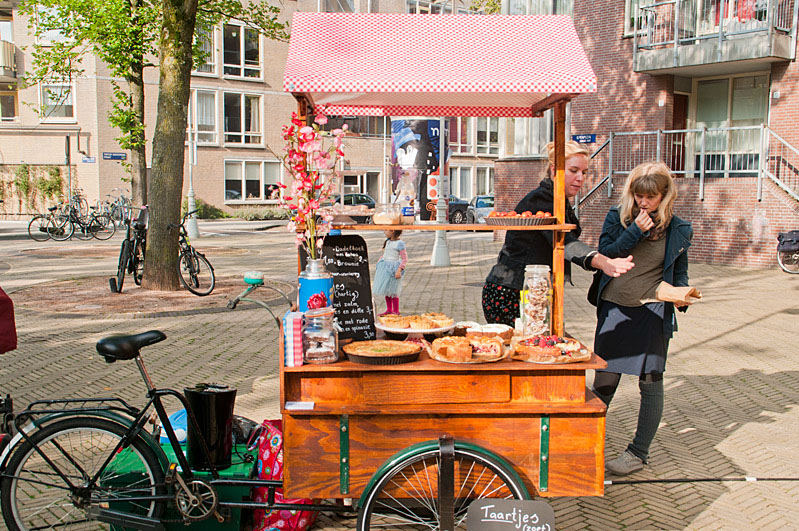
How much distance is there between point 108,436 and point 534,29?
3084 mm

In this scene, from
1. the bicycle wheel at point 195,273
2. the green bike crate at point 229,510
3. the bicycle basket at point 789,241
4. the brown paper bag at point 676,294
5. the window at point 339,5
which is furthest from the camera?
the window at point 339,5

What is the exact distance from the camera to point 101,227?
2572cm

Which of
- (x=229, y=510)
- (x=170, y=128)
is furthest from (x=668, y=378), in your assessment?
(x=170, y=128)

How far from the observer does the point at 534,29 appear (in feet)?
13.3

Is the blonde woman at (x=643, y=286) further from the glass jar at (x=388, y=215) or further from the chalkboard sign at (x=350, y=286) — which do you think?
the chalkboard sign at (x=350, y=286)

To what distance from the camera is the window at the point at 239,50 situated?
40031 mm

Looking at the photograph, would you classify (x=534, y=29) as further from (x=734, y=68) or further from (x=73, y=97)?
(x=73, y=97)

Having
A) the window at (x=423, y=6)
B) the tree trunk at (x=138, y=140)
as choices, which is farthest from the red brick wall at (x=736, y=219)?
the window at (x=423, y=6)

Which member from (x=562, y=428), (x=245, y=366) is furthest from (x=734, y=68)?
(x=562, y=428)

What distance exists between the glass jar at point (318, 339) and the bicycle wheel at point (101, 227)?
23429 mm

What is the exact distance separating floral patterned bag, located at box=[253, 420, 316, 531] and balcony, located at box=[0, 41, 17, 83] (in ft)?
121

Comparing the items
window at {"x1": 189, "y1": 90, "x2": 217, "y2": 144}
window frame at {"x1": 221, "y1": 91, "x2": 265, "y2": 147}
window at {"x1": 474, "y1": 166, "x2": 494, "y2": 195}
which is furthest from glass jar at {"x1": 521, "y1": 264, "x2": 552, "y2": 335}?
window at {"x1": 474, "y1": 166, "x2": 494, "y2": 195}

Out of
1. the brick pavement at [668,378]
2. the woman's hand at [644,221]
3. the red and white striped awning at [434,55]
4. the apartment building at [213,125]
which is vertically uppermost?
the apartment building at [213,125]

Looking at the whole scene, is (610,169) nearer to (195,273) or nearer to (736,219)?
(736,219)
